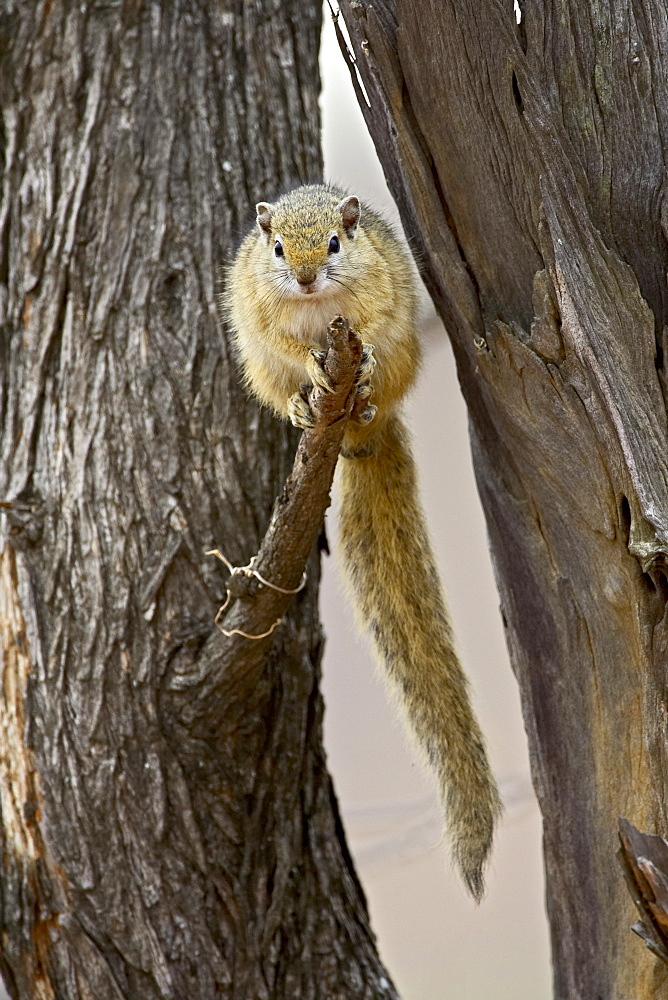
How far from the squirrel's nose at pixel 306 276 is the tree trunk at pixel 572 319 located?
244 millimetres

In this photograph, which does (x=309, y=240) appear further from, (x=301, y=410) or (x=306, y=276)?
(x=301, y=410)

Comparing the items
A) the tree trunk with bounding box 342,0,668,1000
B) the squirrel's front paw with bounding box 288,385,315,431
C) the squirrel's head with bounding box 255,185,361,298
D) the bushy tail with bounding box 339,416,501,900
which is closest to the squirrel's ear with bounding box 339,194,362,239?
the squirrel's head with bounding box 255,185,361,298

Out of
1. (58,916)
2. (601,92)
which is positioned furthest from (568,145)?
(58,916)

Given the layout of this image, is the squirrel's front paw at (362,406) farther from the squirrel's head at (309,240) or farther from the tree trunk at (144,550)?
the tree trunk at (144,550)

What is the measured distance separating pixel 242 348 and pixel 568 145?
0.85m

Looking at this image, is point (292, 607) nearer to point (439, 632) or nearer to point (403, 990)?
point (439, 632)

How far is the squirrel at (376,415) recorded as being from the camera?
223 centimetres

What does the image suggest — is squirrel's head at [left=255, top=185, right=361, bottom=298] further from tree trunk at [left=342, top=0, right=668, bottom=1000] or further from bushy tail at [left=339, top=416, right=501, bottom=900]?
bushy tail at [left=339, top=416, right=501, bottom=900]

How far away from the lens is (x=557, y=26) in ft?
6.67

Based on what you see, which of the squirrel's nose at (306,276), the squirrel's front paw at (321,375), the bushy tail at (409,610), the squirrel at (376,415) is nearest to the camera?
the squirrel's front paw at (321,375)

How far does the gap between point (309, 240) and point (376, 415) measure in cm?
44

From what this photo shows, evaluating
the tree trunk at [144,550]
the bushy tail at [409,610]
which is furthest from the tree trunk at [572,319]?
the tree trunk at [144,550]

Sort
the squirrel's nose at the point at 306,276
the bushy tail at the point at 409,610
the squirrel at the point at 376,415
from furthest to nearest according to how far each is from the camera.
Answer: the bushy tail at the point at 409,610 → the squirrel at the point at 376,415 → the squirrel's nose at the point at 306,276

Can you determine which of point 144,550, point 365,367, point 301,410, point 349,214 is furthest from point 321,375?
point 144,550
